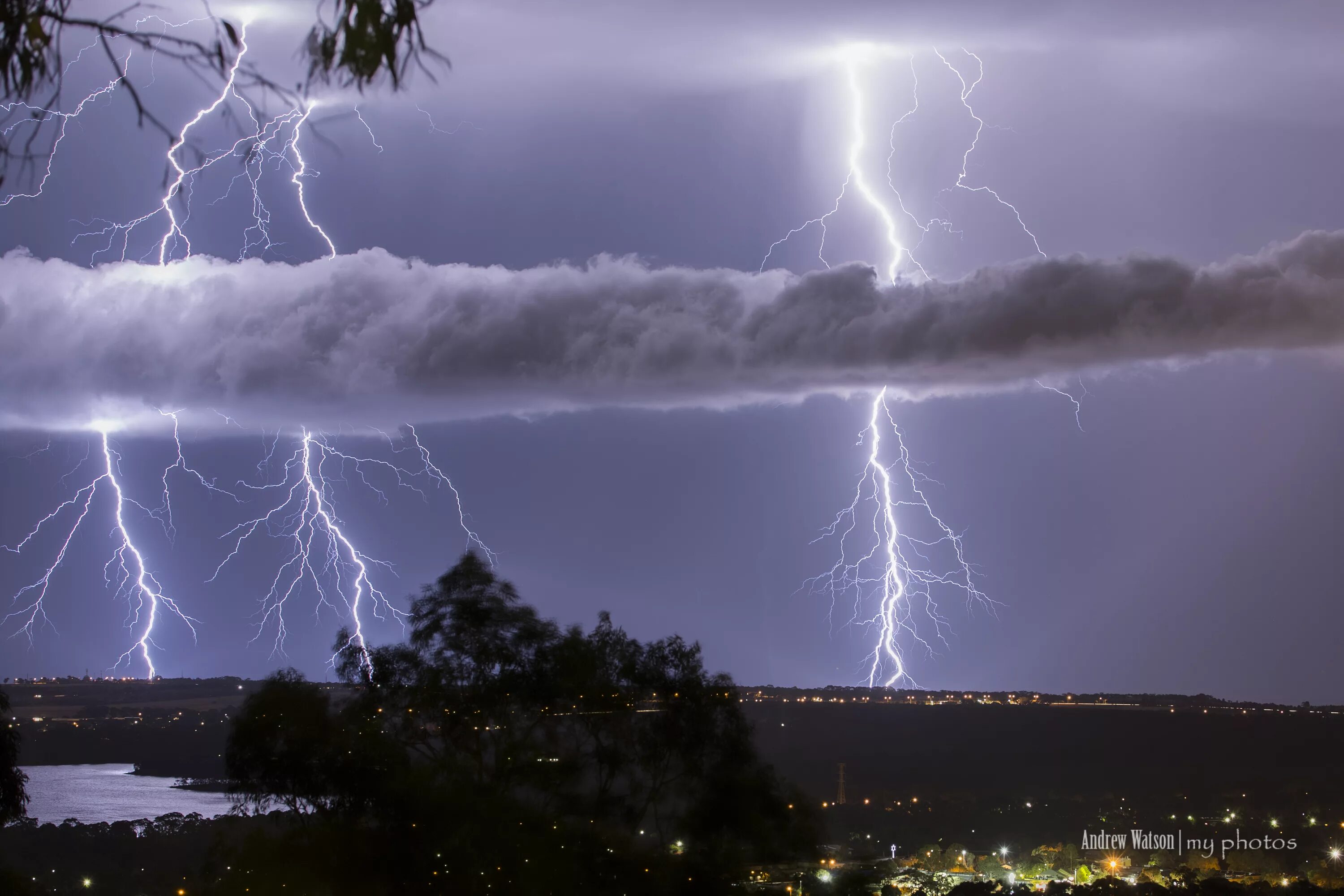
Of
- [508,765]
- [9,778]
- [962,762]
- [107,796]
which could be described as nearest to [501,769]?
[508,765]

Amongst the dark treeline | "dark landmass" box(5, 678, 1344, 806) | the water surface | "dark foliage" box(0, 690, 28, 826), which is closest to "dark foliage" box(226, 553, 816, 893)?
the dark treeline

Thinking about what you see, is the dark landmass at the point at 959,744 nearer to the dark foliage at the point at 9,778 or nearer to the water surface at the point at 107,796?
the water surface at the point at 107,796

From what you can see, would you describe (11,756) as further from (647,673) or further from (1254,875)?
(1254,875)

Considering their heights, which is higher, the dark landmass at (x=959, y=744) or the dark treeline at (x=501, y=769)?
the dark landmass at (x=959, y=744)

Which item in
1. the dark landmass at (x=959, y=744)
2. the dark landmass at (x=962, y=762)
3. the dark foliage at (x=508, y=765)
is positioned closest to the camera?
the dark foliage at (x=508, y=765)

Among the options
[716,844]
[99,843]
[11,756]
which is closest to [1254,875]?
[716,844]

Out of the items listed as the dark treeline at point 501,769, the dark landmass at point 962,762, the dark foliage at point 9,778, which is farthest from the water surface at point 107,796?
the dark foliage at point 9,778
